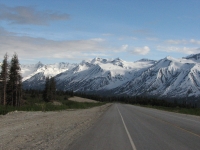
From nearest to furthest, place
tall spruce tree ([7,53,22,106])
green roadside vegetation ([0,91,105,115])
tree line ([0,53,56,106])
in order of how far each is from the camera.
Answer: green roadside vegetation ([0,91,105,115])
tree line ([0,53,56,106])
tall spruce tree ([7,53,22,106])

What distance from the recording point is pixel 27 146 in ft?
41.0

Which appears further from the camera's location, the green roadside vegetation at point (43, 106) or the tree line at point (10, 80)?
the tree line at point (10, 80)

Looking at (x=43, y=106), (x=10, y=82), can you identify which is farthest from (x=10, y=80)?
(x=43, y=106)

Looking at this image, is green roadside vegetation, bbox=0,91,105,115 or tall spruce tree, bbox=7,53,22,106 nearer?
green roadside vegetation, bbox=0,91,105,115

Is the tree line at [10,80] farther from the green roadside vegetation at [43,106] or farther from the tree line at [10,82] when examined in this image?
the green roadside vegetation at [43,106]

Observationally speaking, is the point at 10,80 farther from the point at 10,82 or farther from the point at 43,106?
the point at 43,106

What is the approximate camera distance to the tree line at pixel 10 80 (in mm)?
58375

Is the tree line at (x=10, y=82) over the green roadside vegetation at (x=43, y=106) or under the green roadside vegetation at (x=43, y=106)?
over

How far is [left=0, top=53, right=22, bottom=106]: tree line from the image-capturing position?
2298 inches

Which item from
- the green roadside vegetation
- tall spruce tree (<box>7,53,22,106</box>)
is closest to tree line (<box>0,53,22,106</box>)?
tall spruce tree (<box>7,53,22,106</box>)

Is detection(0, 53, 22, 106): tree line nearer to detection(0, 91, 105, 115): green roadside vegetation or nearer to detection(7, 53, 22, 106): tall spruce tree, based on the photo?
detection(7, 53, 22, 106): tall spruce tree

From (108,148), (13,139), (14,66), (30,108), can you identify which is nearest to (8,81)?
(14,66)

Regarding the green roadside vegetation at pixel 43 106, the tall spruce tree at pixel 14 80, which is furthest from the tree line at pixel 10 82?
the green roadside vegetation at pixel 43 106

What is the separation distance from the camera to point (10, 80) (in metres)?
62.2
